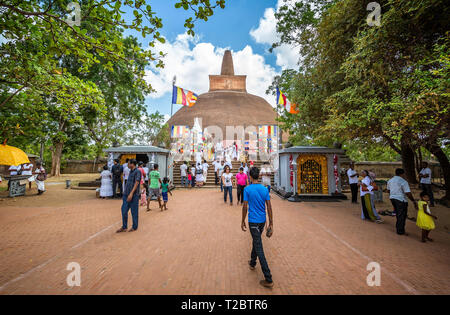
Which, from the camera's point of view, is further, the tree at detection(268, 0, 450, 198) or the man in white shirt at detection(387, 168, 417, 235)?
the man in white shirt at detection(387, 168, 417, 235)

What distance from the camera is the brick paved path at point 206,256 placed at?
9.75 feet

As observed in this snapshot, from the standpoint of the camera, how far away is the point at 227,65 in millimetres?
66250

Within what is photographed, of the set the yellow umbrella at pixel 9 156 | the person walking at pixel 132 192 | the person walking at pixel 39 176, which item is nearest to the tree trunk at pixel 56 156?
the person walking at pixel 39 176

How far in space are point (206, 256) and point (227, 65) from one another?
7063 cm

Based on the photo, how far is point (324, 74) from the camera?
8844mm

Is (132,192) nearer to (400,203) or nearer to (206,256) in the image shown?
(206,256)

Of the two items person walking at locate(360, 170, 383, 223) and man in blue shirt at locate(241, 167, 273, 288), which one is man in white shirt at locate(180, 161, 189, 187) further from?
man in blue shirt at locate(241, 167, 273, 288)

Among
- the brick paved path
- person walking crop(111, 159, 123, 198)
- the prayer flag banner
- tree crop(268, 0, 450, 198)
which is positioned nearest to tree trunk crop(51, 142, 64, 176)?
the prayer flag banner

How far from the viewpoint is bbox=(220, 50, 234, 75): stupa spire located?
217 ft

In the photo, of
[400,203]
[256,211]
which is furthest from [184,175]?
[400,203]

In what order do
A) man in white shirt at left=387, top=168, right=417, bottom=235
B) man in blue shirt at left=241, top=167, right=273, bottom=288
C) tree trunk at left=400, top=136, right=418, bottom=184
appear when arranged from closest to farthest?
man in blue shirt at left=241, top=167, right=273, bottom=288, man in white shirt at left=387, top=168, right=417, bottom=235, tree trunk at left=400, top=136, right=418, bottom=184

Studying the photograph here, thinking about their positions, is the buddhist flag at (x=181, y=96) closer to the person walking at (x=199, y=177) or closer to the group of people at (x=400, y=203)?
the person walking at (x=199, y=177)

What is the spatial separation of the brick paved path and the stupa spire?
66.9m
